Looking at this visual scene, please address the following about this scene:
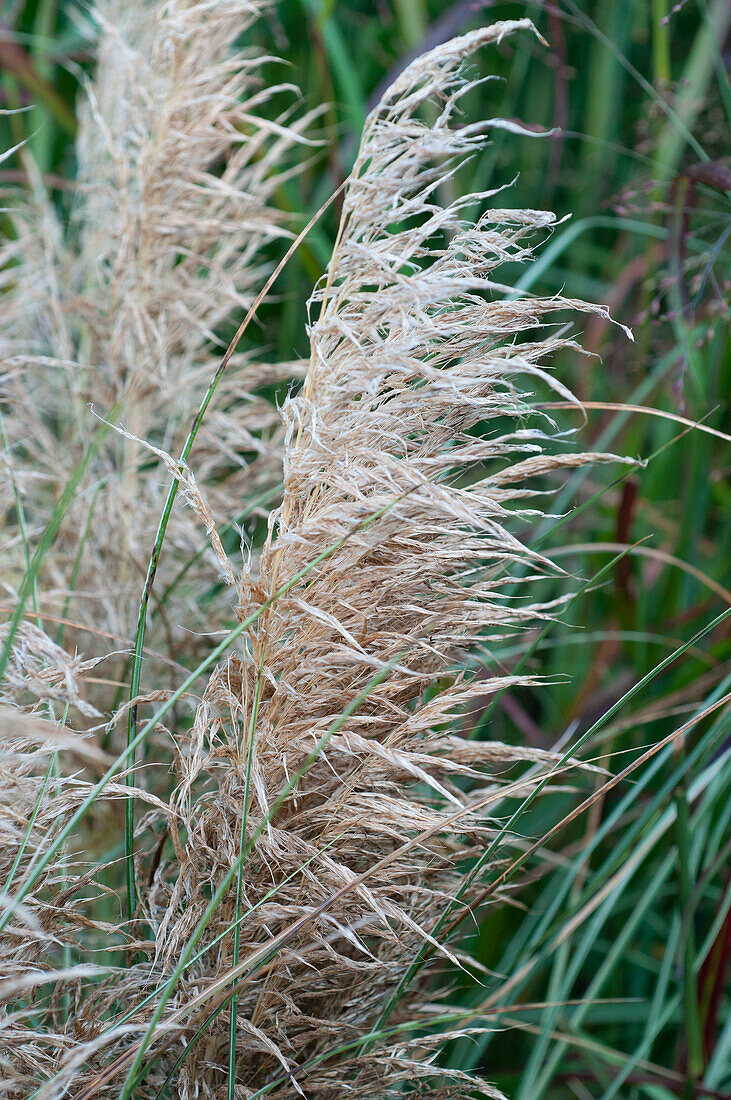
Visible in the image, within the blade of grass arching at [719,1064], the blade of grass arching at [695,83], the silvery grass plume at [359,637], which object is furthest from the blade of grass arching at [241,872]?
the blade of grass arching at [695,83]

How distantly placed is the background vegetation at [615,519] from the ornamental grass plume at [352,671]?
0.48 ft

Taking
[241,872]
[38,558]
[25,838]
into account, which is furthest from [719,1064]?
[38,558]

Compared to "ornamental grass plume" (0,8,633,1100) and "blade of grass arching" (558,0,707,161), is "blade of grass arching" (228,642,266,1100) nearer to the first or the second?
"ornamental grass plume" (0,8,633,1100)

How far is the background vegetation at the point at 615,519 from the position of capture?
990 millimetres

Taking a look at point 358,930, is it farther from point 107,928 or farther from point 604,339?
point 604,339

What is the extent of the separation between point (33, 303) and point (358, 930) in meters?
1.12

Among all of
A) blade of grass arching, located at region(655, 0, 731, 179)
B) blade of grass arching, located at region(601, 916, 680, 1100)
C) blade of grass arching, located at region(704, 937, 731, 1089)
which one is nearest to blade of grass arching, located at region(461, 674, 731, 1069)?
blade of grass arching, located at region(601, 916, 680, 1100)

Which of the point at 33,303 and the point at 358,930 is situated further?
the point at 33,303

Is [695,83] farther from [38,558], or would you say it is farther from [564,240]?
[38,558]

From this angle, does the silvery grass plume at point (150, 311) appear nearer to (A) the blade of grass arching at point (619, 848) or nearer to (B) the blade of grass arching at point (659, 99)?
(B) the blade of grass arching at point (659, 99)

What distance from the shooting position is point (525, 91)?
205 cm

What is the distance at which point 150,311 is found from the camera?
1.19m

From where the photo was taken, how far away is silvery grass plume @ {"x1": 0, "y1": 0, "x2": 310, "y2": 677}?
111 cm

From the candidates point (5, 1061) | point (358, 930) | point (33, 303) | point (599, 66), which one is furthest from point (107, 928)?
point (599, 66)
